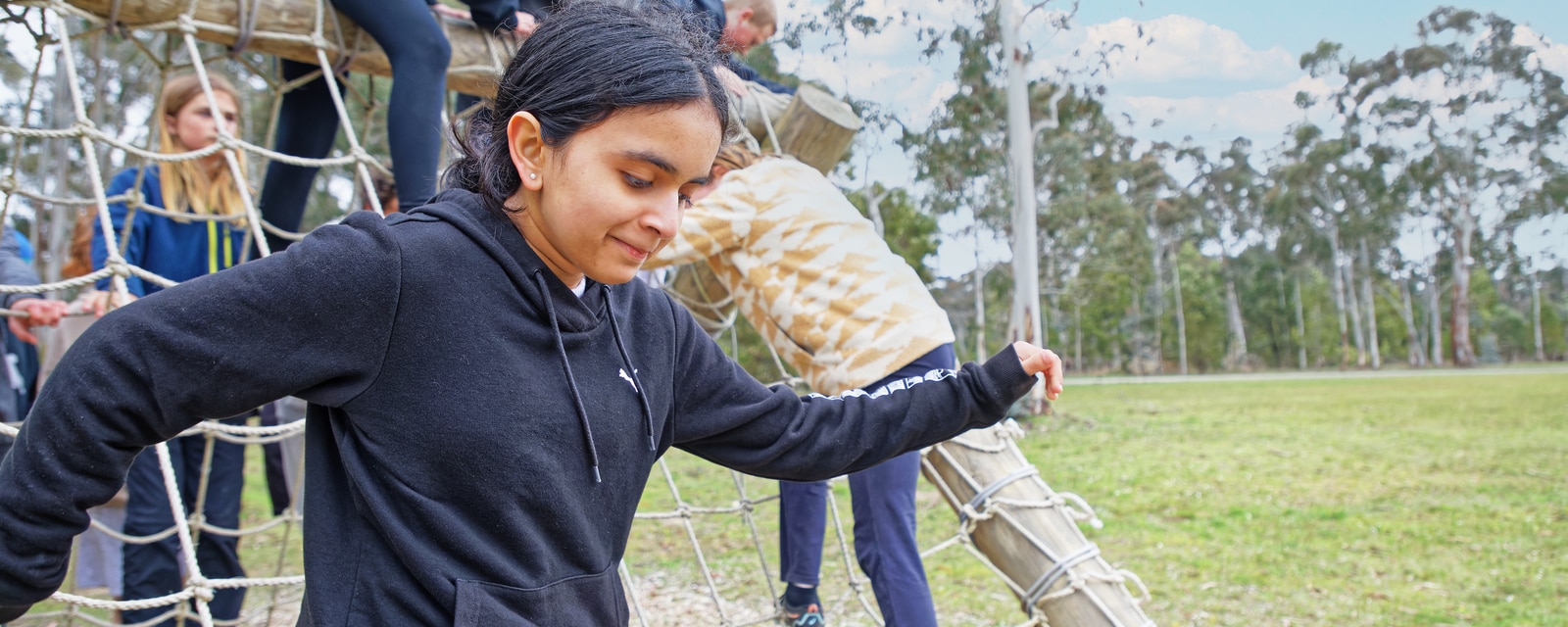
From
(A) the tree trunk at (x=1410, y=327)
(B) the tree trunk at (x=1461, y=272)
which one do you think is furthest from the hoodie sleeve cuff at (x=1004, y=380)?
(A) the tree trunk at (x=1410, y=327)

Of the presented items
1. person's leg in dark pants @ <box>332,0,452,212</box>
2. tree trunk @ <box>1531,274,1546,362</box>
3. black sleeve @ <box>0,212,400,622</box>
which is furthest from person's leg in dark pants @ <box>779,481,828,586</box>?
tree trunk @ <box>1531,274,1546,362</box>

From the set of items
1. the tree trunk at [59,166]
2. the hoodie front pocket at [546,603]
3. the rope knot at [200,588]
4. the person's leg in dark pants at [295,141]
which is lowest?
the rope knot at [200,588]

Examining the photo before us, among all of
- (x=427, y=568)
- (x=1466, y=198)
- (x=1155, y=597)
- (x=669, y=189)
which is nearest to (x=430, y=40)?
(x=669, y=189)

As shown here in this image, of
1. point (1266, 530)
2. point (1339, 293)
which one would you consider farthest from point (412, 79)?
point (1339, 293)

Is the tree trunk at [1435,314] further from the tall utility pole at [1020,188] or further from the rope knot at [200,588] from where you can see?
the rope knot at [200,588]

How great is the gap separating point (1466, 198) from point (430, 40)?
94.3ft

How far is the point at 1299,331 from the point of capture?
29406mm

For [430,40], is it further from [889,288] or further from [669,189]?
[669,189]

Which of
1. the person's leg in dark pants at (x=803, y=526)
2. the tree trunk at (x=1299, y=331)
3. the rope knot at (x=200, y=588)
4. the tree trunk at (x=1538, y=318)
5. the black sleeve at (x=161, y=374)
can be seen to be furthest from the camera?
the tree trunk at (x=1299, y=331)

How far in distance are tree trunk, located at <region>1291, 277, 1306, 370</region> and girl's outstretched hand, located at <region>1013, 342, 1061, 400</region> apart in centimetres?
3161

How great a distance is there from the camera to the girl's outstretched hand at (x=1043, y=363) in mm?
1199

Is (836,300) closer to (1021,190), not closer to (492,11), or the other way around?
(492,11)

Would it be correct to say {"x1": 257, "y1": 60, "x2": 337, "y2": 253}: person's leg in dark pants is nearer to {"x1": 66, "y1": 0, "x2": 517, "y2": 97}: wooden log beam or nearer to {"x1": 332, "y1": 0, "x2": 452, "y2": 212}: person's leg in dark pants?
{"x1": 66, "y1": 0, "x2": 517, "y2": 97}: wooden log beam

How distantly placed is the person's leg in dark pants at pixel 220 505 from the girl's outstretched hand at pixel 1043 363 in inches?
65.3
